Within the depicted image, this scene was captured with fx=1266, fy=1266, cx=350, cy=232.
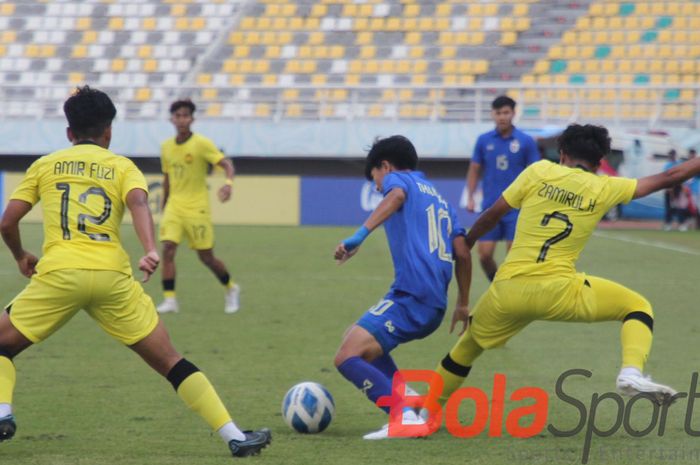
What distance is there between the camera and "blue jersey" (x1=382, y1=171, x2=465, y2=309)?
23.1 feet

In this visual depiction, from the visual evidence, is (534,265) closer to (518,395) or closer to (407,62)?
(518,395)

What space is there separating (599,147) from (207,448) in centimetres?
268

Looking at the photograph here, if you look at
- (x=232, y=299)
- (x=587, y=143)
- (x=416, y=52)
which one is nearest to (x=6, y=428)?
(x=587, y=143)

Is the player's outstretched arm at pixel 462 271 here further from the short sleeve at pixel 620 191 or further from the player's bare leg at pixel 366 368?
the short sleeve at pixel 620 191

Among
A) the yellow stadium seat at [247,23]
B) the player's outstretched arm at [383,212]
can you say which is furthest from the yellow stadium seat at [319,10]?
the player's outstretched arm at [383,212]

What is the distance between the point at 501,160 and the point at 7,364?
6.69 metres

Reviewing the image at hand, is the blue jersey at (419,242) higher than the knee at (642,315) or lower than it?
higher

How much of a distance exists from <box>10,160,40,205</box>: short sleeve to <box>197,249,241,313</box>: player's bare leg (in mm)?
6694

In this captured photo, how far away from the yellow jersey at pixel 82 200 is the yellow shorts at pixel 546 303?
6.66 feet

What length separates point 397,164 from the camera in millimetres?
7258

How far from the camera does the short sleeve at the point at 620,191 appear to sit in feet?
22.4

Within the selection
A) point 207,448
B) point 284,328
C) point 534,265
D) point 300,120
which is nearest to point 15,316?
point 207,448

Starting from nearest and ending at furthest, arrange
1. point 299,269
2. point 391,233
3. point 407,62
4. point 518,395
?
1. point 391,233
2. point 518,395
3. point 299,269
4. point 407,62

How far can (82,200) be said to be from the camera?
247 inches
